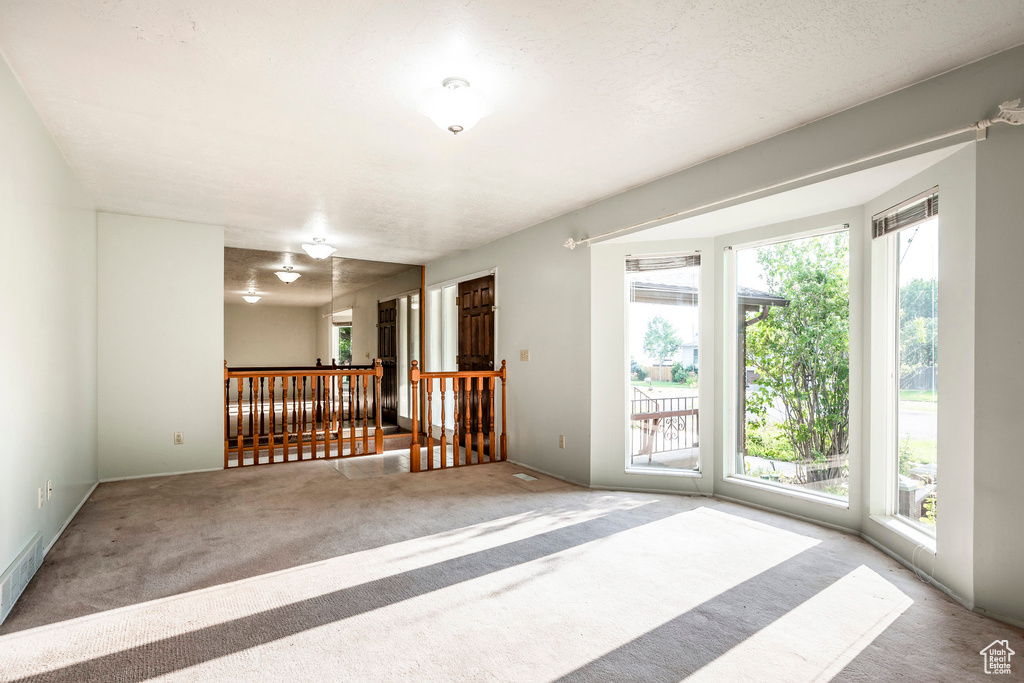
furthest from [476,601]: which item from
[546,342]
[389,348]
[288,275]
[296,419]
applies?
[389,348]

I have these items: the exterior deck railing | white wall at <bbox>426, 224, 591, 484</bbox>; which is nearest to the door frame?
white wall at <bbox>426, 224, 591, 484</bbox>

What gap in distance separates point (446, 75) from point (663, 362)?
290 cm

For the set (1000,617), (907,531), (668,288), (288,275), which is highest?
(288,275)

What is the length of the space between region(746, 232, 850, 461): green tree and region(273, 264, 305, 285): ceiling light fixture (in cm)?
538

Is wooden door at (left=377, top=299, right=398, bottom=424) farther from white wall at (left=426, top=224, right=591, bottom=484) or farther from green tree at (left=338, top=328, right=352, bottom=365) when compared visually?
white wall at (left=426, top=224, right=591, bottom=484)

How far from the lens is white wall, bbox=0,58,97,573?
2328 mm

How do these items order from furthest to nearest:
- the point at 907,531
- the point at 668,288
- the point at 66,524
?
the point at 668,288, the point at 66,524, the point at 907,531

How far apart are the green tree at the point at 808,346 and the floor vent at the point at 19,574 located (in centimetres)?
440

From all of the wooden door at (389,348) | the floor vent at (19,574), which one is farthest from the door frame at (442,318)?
the floor vent at (19,574)

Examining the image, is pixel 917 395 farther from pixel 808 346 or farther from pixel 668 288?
pixel 668 288

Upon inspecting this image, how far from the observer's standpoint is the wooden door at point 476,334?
6.00 meters

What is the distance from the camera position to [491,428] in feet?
19.4

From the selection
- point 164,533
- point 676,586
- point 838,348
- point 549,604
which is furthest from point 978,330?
point 164,533

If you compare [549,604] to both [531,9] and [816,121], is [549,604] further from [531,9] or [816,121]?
[816,121]
